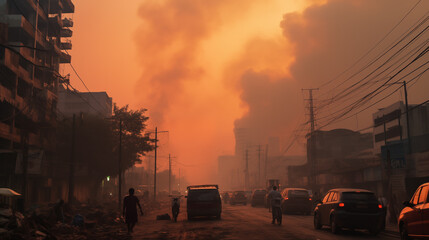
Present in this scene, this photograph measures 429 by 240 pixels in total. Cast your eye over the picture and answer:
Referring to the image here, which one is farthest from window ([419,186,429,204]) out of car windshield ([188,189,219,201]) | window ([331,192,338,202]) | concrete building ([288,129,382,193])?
concrete building ([288,129,382,193])

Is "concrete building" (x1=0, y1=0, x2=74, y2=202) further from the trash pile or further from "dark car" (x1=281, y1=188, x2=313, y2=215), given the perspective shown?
"dark car" (x1=281, y1=188, x2=313, y2=215)

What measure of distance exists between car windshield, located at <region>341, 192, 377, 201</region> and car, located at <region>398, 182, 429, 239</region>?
3165 mm

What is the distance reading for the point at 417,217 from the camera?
11422 millimetres

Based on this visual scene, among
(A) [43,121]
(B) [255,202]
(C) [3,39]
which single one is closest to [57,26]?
(A) [43,121]

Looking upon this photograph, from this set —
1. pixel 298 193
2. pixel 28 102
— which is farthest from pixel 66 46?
pixel 298 193

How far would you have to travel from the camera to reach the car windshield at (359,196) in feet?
52.4

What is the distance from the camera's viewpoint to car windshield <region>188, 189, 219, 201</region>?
2534cm

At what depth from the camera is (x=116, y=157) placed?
188 ft

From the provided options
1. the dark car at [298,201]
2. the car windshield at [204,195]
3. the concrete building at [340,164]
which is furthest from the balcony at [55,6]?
the car windshield at [204,195]

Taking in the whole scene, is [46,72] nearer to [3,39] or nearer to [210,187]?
[3,39]

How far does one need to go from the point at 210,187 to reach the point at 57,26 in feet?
167

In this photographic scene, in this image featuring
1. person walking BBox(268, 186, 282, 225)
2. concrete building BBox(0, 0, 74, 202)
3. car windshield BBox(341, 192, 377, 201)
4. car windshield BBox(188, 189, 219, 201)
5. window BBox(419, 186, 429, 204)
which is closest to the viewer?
window BBox(419, 186, 429, 204)

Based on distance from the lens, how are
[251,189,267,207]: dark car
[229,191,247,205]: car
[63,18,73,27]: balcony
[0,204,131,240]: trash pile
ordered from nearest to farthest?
[0,204,131,240]: trash pile, [251,189,267,207]: dark car, [229,191,247,205]: car, [63,18,73,27]: balcony

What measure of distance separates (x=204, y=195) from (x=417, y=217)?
15.3 meters
